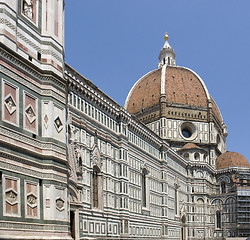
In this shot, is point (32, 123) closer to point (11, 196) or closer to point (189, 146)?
point (11, 196)

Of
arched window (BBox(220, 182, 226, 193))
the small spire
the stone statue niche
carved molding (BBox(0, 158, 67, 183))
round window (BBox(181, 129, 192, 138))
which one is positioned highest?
the small spire

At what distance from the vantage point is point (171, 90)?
96.9 meters

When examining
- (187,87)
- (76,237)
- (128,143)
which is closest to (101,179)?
(128,143)

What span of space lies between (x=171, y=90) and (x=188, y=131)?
364 inches

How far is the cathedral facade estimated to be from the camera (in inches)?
555

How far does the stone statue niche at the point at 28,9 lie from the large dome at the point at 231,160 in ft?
256

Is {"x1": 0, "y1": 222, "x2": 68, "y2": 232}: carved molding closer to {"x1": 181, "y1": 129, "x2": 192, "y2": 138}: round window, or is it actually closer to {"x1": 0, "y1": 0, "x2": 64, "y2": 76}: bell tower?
{"x1": 0, "y1": 0, "x2": 64, "y2": 76}: bell tower

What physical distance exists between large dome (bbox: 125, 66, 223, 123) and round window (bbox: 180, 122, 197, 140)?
4.12 metres

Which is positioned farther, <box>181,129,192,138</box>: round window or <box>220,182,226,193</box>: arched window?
<box>181,129,192,138</box>: round window

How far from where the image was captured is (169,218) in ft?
225

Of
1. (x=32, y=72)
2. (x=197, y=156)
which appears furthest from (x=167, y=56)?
(x=32, y=72)

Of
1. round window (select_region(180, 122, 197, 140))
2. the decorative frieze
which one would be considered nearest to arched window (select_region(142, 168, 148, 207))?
round window (select_region(180, 122, 197, 140))

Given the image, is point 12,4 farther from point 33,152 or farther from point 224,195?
point 224,195

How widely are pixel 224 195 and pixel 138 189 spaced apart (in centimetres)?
3532
